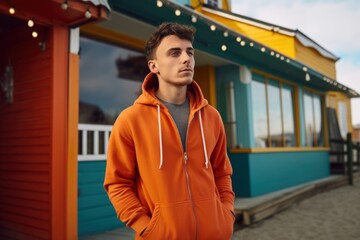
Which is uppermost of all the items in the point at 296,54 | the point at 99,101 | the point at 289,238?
the point at 296,54

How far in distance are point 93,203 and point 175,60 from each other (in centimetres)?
378

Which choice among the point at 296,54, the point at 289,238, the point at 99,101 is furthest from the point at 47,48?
the point at 296,54

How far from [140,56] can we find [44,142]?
8.86 feet

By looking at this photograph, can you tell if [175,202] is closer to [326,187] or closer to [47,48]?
[47,48]

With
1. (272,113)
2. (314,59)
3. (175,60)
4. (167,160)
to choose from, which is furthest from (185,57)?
(314,59)

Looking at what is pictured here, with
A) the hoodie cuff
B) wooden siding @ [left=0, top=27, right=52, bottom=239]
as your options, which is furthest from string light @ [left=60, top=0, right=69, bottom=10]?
the hoodie cuff

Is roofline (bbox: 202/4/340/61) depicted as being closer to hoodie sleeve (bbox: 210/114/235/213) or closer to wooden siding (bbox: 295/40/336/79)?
wooden siding (bbox: 295/40/336/79)

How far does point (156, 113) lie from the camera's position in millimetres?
1761

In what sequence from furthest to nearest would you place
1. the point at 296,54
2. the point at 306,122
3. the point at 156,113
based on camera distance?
the point at 296,54, the point at 306,122, the point at 156,113

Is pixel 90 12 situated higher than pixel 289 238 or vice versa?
pixel 90 12

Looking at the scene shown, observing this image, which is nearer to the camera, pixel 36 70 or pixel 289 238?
pixel 36 70

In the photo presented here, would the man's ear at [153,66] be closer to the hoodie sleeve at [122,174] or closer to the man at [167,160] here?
the man at [167,160]

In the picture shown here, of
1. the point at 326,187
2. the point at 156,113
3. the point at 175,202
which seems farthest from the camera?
the point at 326,187

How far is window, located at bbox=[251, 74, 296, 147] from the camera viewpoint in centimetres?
834
